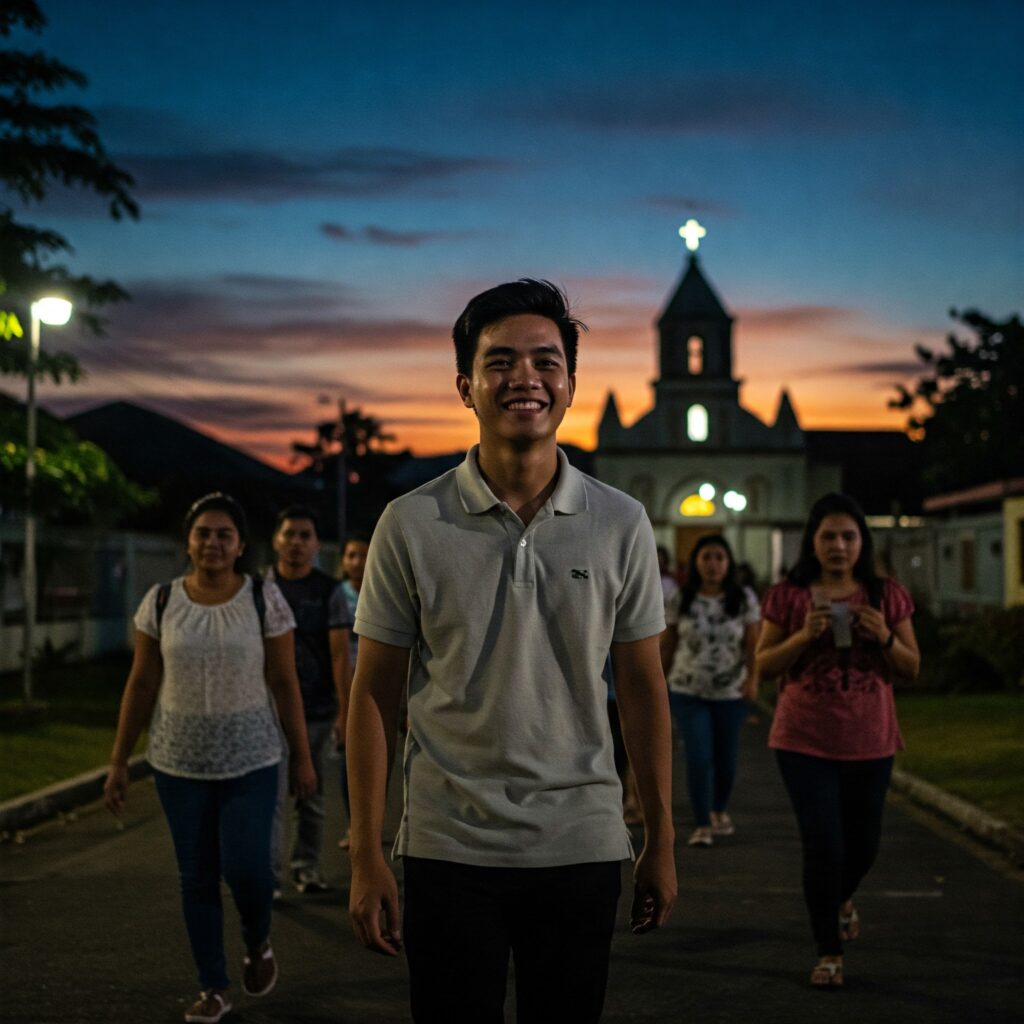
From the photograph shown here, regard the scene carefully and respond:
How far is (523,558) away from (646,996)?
363 centimetres

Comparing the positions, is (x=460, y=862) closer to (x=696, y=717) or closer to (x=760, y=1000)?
(x=760, y=1000)

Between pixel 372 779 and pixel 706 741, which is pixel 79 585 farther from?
pixel 372 779

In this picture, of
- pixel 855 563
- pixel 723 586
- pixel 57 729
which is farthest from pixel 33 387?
pixel 855 563

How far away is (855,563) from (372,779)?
393 cm

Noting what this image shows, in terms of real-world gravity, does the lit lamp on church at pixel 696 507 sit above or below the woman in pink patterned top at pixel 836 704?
above

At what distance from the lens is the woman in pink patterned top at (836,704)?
6.64m

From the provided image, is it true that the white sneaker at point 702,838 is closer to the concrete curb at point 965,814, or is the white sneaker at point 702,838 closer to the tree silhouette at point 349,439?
the concrete curb at point 965,814

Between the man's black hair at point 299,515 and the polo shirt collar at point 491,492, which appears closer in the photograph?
the polo shirt collar at point 491,492

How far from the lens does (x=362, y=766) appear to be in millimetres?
3482

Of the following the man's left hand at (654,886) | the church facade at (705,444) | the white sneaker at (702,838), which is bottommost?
the white sneaker at (702,838)

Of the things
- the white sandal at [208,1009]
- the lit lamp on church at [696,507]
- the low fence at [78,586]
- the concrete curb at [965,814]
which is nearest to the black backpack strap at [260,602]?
the white sandal at [208,1009]

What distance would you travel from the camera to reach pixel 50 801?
12.1 m

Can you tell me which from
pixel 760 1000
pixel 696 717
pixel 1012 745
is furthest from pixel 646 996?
pixel 1012 745

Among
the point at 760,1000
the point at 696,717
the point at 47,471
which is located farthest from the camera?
the point at 47,471
